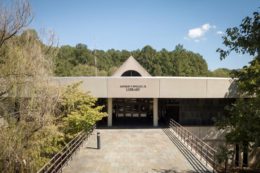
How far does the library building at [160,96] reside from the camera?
78.3ft

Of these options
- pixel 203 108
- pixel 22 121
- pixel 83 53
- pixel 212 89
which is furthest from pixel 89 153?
pixel 83 53

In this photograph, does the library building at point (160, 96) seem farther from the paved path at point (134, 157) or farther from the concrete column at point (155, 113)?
the paved path at point (134, 157)

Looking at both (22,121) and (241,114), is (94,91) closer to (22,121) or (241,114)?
(22,121)

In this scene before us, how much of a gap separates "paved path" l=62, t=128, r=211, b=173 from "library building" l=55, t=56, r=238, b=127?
4.35 metres

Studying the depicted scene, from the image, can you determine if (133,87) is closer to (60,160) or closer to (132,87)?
(132,87)

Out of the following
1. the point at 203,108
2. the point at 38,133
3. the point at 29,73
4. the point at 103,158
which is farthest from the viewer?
the point at 203,108

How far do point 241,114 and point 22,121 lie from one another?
8.87 metres

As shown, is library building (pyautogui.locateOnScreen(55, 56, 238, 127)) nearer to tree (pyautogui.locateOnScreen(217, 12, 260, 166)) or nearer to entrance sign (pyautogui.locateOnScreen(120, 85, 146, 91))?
entrance sign (pyautogui.locateOnScreen(120, 85, 146, 91))

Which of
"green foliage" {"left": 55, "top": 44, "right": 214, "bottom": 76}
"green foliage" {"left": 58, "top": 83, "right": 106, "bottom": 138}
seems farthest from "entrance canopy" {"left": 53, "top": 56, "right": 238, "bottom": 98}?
"green foliage" {"left": 55, "top": 44, "right": 214, "bottom": 76}

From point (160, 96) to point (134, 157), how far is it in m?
9.61

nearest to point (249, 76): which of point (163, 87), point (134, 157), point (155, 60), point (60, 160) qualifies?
point (134, 157)

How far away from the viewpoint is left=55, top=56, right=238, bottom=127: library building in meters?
23.9

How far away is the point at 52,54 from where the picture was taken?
1229cm

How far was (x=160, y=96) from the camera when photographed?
2416 cm
